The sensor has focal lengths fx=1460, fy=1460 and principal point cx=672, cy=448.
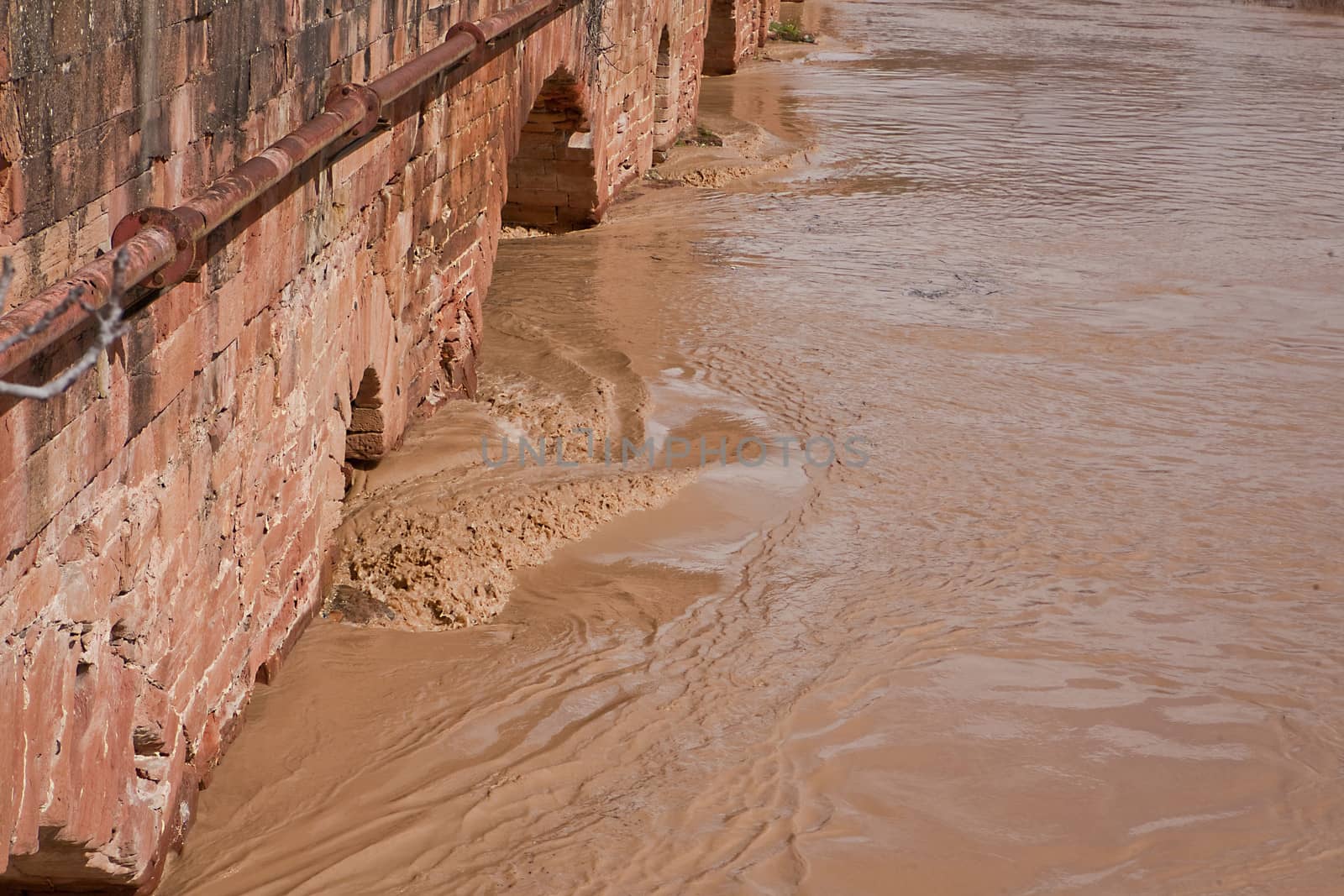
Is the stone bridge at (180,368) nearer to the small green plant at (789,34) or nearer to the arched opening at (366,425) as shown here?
the arched opening at (366,425)

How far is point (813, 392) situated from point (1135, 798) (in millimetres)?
4336

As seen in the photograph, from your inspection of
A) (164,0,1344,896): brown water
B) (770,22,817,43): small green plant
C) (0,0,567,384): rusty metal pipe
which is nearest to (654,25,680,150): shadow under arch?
(164,0,1344,896): brown water

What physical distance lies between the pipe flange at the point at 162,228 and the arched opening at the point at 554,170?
26.9 ft

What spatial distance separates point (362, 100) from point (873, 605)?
10.2ft

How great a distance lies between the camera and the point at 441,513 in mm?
7051

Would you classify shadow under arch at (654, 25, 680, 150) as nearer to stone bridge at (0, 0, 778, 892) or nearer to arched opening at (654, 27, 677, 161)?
arched opening at (654, 27, 677, 161)

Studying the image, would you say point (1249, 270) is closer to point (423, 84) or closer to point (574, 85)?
point (574, 85)

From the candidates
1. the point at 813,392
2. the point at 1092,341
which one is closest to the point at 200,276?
the point at 813,392

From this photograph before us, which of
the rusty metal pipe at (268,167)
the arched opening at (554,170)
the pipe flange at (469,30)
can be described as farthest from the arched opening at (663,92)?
the rusty metal pipe at (268,167)

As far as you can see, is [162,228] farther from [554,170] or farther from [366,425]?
[554,170]

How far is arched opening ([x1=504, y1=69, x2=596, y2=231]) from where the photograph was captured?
12273 mm

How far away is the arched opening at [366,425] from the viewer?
7223mm

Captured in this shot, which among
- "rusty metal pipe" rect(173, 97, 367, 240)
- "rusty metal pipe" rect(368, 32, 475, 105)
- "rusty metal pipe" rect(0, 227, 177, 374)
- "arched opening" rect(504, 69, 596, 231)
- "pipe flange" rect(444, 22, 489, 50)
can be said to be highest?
"pipe flange" rect(444, 22, 489, 50)

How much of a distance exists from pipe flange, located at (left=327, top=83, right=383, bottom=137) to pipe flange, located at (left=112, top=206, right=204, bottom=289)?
74.1 inches
